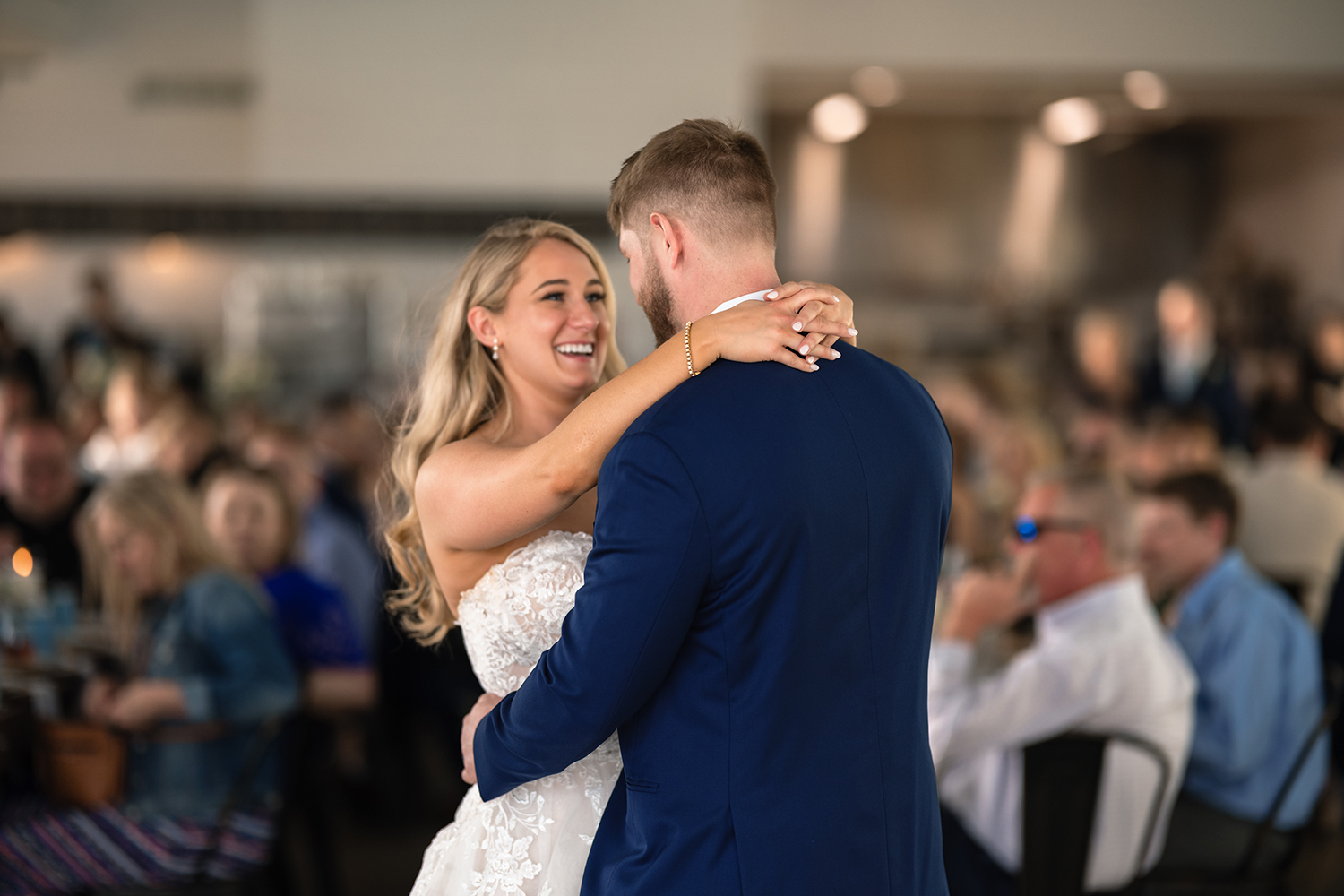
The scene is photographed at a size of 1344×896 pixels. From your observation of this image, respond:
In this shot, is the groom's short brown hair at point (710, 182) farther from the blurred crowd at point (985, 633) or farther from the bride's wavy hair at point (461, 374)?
the blurred crowd at point (985, 633)

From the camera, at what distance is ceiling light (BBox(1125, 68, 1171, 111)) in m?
9.10

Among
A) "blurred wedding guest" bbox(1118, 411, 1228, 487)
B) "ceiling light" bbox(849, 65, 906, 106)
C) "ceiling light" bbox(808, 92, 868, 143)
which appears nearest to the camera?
"blurred wedding guest" bbox(1118, 411, 1228, 487)

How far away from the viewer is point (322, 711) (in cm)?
404

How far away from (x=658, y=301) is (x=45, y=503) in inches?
170

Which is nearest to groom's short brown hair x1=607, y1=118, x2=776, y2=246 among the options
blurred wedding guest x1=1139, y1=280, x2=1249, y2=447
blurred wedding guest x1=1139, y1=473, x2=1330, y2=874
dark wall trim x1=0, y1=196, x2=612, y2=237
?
blurred wedding guest x1=1139, y1=473, x2=1330, y2=874

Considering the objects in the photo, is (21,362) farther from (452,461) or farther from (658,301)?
(658,301)

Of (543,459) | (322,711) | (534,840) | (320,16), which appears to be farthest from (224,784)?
(320,16)

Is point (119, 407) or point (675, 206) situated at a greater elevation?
point (675, 206)

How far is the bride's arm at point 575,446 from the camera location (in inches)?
53.9

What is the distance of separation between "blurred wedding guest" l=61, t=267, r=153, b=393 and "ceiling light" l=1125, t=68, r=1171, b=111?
25.8 ft

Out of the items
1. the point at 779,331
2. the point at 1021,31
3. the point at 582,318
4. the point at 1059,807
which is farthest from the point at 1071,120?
the point at 779,331

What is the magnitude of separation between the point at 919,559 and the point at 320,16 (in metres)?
8.41

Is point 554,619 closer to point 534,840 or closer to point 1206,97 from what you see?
point 534,840

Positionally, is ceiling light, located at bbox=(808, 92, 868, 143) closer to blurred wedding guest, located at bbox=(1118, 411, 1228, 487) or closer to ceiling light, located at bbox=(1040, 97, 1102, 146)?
ceiling light, located at bbox=(1040, 97, 1102, 146)
